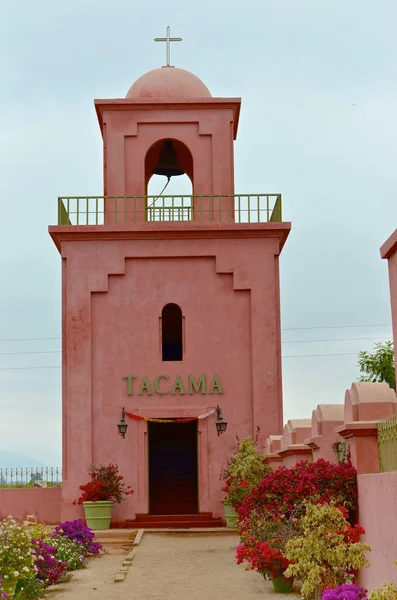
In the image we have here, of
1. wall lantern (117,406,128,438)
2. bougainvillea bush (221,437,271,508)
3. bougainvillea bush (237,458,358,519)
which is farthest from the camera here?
wall lantern (117,406,128,438)

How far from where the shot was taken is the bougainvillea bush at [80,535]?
1920 cm

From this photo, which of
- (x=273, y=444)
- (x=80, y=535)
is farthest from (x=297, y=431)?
(x=273, y=444)

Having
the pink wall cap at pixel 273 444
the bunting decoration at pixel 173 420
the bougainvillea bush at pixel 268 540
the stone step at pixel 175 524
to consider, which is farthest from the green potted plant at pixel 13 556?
the bunting decoration at pixel 173 420

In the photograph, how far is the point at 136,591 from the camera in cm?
1440

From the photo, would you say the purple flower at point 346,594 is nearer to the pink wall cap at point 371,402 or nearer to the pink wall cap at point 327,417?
the pink wall cap at point 371,402

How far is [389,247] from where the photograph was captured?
11.1 metres

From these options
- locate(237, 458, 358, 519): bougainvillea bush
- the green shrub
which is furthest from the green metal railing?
the green shrub

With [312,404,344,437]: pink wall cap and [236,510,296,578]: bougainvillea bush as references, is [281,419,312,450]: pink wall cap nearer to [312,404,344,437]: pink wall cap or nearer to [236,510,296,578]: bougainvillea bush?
[312,404,344,437]: pink wall cap

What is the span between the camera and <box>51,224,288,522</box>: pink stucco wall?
25.8 metres

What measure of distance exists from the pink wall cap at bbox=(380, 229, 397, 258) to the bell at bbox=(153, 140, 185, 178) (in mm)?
19489

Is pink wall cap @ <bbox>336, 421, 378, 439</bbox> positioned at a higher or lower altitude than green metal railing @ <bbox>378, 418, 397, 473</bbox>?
higher

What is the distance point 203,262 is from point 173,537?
7.61 meters

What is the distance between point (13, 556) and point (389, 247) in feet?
21.8

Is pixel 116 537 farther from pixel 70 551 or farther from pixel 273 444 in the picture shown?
pixel 70 551
